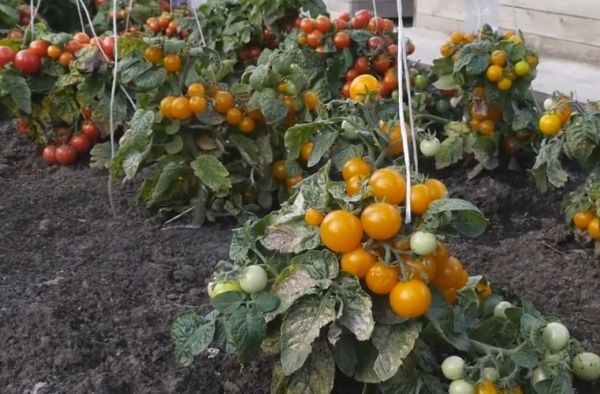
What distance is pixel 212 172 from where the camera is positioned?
2.43m

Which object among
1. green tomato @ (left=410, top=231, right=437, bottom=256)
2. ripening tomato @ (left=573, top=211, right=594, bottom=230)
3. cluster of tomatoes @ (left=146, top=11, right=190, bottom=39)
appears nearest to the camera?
green tomato @ (left=410, top=231, right=437, bottom=256)

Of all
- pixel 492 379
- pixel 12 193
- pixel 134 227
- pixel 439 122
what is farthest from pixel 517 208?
pixel 12 193

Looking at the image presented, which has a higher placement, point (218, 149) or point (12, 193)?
point (218, 149)

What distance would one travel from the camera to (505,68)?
2676 millimetres

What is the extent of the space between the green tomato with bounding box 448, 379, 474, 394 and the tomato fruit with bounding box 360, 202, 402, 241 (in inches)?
11.2

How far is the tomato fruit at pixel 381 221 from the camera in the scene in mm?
1319

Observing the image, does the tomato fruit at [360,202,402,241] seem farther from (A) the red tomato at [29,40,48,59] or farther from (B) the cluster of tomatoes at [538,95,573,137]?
(A) the red tomato at [29,40,48,59]

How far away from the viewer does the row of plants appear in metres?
1.39

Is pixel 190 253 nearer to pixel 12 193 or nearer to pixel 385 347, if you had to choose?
pixel 12 193

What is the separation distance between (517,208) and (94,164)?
1.51 meters

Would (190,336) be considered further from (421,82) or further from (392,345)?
(421,82)

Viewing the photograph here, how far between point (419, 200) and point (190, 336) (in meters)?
0.49

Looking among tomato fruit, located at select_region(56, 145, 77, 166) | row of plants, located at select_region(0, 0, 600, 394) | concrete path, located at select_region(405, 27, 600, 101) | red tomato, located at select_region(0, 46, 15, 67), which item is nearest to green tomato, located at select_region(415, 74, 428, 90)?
row of plants, located at select_region(0, 0, 600, 394)

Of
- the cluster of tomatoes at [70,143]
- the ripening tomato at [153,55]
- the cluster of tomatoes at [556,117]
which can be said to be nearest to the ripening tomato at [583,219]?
the cluster of tomatoes at [556,117]
